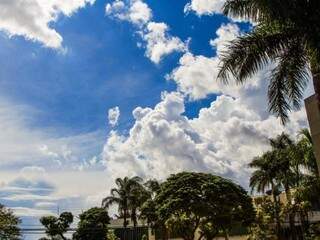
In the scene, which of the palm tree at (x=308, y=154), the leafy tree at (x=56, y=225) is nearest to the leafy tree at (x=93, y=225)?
the leafy tree at (x=56, y=225)

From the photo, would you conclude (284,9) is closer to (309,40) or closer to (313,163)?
(309,40)

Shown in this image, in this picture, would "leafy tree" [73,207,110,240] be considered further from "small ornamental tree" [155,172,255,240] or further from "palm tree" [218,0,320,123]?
"palm tree" [218,0,320,123]

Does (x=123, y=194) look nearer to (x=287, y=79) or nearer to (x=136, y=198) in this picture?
(x=136, y=198)

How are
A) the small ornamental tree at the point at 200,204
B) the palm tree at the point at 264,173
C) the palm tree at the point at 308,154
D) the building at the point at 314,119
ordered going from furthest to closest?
the palm tree at the point at 264,173, the small ornamental tree at the point at 200,204, the palm tree at the point at 308,154, the building at the point at 314,119

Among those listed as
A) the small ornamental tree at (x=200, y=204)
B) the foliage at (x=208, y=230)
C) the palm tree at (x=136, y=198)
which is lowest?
the foliage at (x=208, y=230)

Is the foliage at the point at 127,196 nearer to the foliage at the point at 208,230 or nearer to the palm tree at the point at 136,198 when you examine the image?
the palm tree at the point at 136,198

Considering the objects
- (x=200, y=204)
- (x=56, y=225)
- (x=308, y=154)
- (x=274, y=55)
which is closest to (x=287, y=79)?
(x=274, y=55)

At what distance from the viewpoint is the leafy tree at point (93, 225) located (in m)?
70.6

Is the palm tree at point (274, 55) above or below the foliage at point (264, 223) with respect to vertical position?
above

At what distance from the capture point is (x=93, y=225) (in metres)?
71.8

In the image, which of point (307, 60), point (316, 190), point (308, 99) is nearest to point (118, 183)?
point (316, 190)

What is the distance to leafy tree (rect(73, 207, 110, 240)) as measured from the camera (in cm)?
7062

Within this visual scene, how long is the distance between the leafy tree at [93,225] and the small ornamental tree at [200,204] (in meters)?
24.6

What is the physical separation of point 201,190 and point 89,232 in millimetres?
28869
